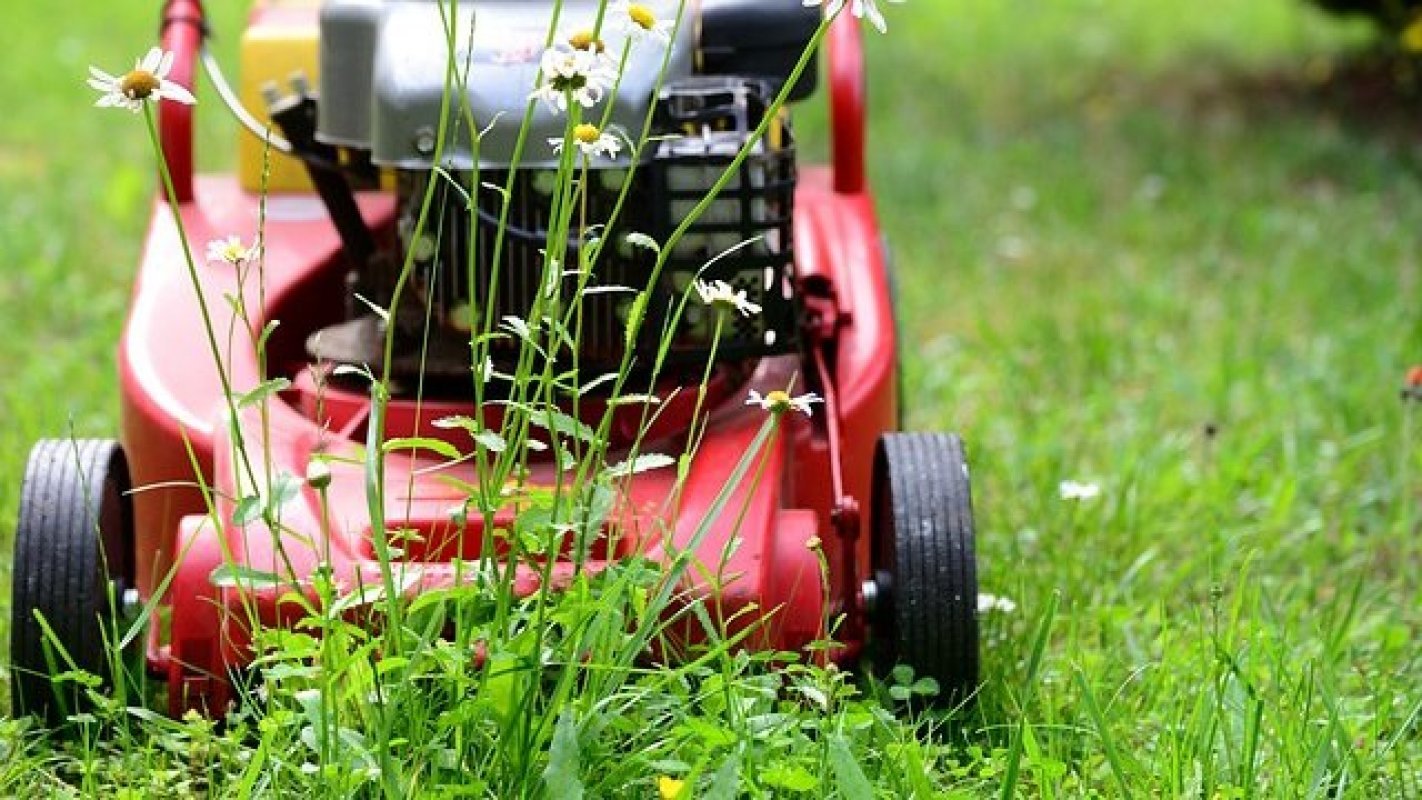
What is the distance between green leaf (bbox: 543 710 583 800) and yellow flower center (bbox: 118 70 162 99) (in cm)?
56

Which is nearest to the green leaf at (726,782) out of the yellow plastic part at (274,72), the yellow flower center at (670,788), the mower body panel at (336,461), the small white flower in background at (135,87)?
the yellow flower center at (670,788)

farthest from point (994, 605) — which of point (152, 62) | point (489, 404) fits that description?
point (152, 62)

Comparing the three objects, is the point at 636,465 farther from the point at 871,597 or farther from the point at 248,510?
the point at 871,597

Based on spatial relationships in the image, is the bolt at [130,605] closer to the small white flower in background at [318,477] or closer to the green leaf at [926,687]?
the small white flower in background at [318,477]

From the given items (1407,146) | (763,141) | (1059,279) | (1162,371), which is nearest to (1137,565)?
(763,141)

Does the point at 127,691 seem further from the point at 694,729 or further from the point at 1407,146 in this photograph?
the point at 1407,146

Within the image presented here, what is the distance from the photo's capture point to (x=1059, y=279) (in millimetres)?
4344

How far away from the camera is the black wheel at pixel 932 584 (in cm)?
224

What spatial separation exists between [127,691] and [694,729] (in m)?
0.71

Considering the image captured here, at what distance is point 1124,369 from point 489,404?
1.79 m

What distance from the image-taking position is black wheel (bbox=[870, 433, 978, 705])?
2.24 meters

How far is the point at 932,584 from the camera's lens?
2.24 m

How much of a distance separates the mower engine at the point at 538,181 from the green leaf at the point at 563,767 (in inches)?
21.2

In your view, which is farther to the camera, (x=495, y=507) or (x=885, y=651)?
(x=885, y=651)
